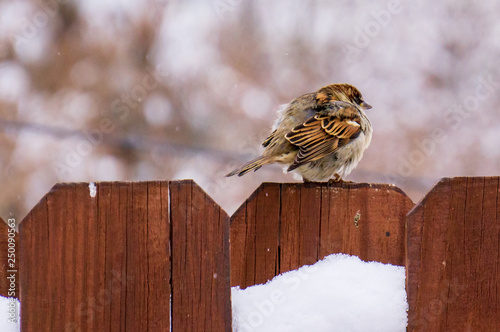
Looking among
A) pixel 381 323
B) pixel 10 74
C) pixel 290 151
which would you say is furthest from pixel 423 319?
pixel 10 74

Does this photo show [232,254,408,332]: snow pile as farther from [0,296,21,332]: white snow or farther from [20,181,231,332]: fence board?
[0,296,21,332]: white snow

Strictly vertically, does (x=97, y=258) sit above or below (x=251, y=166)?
below

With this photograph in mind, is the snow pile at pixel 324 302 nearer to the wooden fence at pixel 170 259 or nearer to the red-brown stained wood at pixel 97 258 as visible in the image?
the wooden fence at pixel 170 259

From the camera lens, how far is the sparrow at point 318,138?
3926mm

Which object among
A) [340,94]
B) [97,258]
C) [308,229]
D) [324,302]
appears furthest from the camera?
[340,94]

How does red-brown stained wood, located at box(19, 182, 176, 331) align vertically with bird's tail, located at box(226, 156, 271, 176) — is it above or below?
below

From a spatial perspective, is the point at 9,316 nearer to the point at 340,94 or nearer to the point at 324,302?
the point at 324,302

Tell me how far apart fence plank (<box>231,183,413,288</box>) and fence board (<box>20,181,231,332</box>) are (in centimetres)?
25

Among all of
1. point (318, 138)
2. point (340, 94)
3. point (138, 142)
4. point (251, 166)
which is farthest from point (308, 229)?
point (138, 142)

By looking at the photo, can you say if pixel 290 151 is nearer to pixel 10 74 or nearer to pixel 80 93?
pixel 80 93

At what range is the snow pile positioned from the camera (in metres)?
2.31

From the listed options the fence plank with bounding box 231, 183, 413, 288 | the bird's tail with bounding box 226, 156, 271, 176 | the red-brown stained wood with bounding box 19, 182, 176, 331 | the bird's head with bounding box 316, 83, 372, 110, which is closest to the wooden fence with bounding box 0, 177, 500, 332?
the red-brown stained wood with bounding box 19, 182, 176, 331

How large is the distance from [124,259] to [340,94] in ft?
8.43

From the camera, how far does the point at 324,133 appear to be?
13.0 feet
